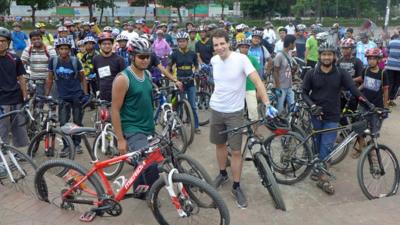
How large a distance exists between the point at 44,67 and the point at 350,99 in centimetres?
547

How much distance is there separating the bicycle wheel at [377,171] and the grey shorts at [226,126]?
1.52m

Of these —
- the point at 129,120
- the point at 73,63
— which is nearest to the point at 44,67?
the point at 73,63

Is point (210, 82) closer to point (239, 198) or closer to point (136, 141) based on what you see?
point (239, 198)

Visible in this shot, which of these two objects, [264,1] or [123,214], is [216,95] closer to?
[123,214]

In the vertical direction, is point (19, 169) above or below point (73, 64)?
below

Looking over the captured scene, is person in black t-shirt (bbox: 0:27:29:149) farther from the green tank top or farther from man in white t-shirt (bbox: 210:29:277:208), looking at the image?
man in white t-shirt (bbox: 210:29:277:208)

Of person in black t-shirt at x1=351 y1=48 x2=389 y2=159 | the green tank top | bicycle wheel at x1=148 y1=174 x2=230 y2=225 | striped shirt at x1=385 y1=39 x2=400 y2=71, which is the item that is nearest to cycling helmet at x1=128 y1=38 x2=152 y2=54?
the green tank top

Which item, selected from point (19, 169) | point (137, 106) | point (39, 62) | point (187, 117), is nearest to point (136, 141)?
point (137, 106)

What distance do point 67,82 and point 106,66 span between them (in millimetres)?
676

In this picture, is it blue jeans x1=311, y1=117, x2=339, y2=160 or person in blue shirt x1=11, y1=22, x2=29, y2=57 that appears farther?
person in blue shirt x1=11, y1=22, x2=29, y2=57

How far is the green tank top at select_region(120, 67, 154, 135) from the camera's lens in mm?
3994

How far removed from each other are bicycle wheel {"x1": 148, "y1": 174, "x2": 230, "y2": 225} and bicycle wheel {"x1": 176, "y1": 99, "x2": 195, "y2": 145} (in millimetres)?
3068

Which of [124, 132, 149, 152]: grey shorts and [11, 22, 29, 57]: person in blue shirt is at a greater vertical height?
[11, 22, 29, 57]: person in blue shirt

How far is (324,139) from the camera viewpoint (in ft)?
17.3
